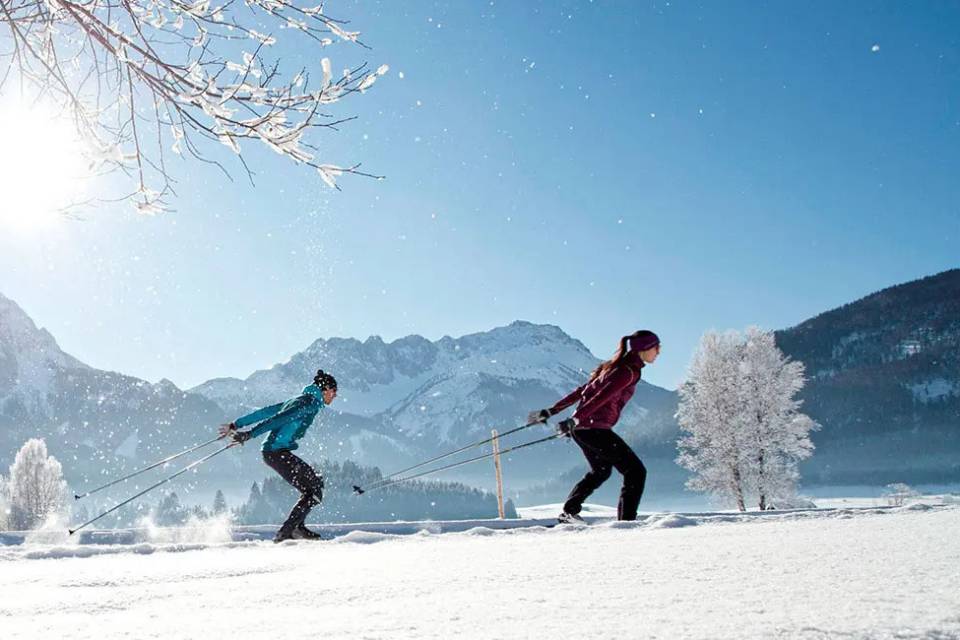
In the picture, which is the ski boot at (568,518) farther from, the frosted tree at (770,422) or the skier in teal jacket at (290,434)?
the frosted tree at (770,422)

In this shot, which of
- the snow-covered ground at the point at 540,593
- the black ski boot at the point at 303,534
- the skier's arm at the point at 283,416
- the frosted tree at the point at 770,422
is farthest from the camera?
the frosted tree at the point at 770,422

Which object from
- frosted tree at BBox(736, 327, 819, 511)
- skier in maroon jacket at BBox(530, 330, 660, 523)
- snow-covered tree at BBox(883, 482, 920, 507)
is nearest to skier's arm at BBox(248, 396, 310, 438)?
skier in maroon jacket at BBox(530, 330, 660, 523)

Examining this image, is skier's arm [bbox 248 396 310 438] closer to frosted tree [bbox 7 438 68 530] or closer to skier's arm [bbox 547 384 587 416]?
skier's arm [bbox 547 384 587 416]

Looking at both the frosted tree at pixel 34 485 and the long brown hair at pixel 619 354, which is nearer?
the long brown hair at pixel 619 354

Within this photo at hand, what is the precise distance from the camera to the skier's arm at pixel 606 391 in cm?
665

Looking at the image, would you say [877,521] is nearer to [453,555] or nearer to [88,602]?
[453,555]

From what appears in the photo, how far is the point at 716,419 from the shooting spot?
2780cm

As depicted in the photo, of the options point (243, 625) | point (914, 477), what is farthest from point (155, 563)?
point (914, 477)

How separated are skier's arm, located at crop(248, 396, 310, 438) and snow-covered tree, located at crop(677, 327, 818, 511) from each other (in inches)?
909

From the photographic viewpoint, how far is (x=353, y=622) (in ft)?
5.10

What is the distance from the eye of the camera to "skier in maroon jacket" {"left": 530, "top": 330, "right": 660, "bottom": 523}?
21.8 feet

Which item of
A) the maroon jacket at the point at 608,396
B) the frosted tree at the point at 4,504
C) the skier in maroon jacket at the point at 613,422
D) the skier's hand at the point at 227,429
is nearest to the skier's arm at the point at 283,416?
the skier's hand at the point at 227,429

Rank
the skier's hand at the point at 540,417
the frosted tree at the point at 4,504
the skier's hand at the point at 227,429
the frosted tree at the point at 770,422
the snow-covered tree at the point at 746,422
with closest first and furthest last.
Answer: the skier's hand at the point at 540,417 < the skier's hand at the point at 227,429 < the frosted tree at the point at 770,422 < the snow-covered tree at the point at 746,422 < the frosted tree at the point at 4,504

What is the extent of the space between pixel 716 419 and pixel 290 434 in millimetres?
23693
